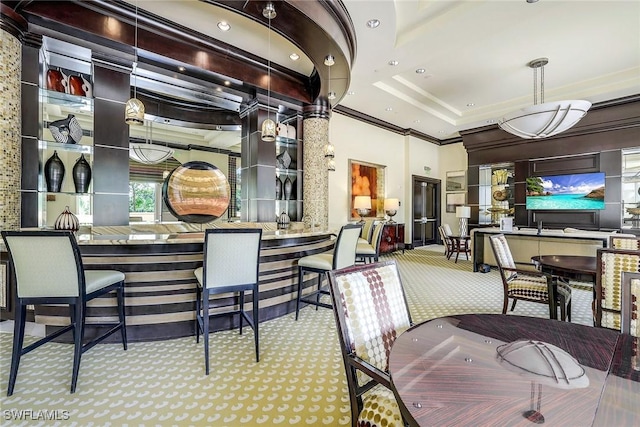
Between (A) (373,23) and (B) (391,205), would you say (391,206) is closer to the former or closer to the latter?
(B) (391,205)

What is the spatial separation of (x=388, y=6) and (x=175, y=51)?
2.63m

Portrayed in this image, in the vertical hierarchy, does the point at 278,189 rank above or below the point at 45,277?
above

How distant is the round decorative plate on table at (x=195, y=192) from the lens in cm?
332

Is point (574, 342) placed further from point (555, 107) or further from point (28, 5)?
point (28, 5)

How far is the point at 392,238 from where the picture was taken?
25.9 feet

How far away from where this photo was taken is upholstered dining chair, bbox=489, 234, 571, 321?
277 cm

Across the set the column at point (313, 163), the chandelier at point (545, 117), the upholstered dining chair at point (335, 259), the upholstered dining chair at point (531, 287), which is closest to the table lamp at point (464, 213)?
the chandelier at point (545, 117)

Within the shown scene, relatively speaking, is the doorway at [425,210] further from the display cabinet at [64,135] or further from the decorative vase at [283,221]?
the display cabinet at [64,135]

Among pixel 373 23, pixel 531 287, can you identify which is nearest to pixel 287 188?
pixel 373 23

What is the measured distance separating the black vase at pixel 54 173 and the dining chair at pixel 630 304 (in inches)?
187

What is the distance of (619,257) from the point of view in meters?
1.98

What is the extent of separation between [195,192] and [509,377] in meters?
3.35

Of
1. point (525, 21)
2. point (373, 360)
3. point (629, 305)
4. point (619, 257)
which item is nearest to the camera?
point (373, 360)

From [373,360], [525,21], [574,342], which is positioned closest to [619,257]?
[574,342]
